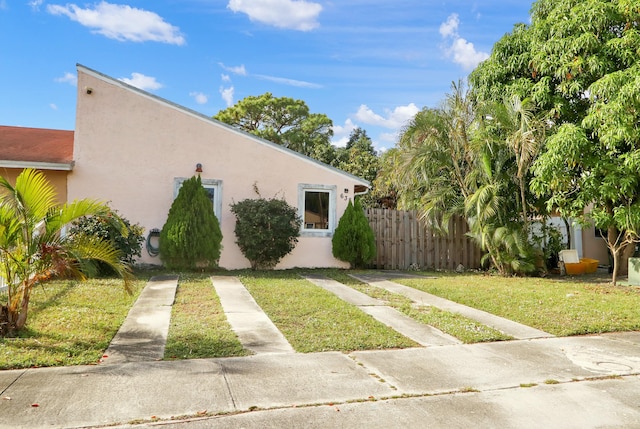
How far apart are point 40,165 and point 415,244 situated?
33.2 ft

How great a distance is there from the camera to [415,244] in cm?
1324

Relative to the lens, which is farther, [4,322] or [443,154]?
[443,154]

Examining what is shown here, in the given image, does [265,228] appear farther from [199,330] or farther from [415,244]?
[199,330]

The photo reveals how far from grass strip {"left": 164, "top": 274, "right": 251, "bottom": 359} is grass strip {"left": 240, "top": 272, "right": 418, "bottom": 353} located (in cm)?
67

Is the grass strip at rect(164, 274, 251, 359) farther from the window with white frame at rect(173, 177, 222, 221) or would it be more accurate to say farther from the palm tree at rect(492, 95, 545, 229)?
the palm tree at rect(492, 95, 545, 229)

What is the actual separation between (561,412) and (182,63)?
14.1m

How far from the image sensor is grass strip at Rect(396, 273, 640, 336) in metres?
6.02

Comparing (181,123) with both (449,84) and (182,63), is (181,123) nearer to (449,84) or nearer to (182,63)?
(182,63)

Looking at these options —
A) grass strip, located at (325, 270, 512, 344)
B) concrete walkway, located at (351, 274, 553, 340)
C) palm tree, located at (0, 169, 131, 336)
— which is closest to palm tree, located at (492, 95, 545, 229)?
concrete walkway, located at (351, 274, 553, 340)

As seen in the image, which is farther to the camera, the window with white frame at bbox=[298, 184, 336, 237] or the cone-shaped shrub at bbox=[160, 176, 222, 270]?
the window with white frame at bbox=[298, 184, 336, 237]

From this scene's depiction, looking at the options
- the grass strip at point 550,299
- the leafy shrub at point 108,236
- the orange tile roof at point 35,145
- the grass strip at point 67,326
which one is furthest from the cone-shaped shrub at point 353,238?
the orange tile roof at point 35,145

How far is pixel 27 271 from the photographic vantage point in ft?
15.7

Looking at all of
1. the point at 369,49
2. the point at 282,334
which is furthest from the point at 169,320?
the point at 369,49

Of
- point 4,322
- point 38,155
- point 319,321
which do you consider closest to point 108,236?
point 38,155
